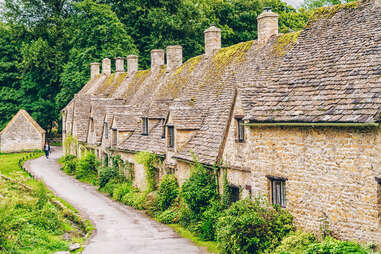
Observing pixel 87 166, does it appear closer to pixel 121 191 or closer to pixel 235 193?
pixel 121 191

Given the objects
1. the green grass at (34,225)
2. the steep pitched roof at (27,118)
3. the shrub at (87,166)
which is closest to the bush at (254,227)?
the green grass at (34,225)

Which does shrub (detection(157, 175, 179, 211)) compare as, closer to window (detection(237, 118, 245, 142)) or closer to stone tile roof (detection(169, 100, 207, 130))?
stone tile roof (detection(169, 100, 207, 130))

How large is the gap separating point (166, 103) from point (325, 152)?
19.1 meters

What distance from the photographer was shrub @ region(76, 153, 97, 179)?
37.7m

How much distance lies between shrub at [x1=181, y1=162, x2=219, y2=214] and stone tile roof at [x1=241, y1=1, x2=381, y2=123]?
5.08 meters

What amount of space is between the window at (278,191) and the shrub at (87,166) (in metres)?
24.5

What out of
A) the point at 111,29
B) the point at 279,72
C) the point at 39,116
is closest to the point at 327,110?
the point at 279,72

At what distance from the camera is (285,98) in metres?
14.9

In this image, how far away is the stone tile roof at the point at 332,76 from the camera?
12.6m

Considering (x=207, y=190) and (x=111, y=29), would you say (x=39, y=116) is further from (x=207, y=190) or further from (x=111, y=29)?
(x=207, y=190)

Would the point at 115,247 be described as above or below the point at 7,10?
below

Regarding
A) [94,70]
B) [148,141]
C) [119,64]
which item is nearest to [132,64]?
[119,64]

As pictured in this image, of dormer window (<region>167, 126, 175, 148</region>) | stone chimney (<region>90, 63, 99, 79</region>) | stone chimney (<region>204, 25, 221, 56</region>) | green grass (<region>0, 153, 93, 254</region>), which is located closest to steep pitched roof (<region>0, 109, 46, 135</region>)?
stone chimney (<region>90, 63, 99, 79</region>)

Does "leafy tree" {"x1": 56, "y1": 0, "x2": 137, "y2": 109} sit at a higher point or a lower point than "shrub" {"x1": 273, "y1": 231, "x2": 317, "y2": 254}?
higher
